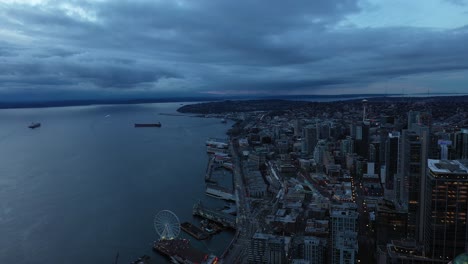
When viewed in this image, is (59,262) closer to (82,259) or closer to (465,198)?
(82,259)

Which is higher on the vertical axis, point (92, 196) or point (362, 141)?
point (362, 141)

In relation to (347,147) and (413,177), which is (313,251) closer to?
(413,177)

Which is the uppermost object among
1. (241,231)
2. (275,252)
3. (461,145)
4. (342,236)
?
(461,145)

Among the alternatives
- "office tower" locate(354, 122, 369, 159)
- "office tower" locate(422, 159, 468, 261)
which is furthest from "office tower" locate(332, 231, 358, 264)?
"office tower" locate(354, 122, 369, 159)

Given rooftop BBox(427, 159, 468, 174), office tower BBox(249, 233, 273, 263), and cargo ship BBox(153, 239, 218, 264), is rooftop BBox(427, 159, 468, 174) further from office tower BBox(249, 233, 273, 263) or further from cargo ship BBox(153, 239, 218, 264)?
cargo ship BBox(153, 239, 218, 264)

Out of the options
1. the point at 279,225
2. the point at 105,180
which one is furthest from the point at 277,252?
the point at 105,180

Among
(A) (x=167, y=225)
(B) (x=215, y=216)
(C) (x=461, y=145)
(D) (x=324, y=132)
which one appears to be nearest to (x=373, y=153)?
(C) (x=461, y=145)
